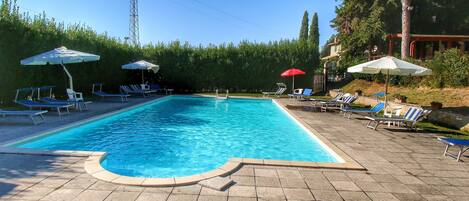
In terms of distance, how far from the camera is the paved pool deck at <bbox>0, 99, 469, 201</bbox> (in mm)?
4090

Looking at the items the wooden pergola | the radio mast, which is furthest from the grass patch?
the radio mast

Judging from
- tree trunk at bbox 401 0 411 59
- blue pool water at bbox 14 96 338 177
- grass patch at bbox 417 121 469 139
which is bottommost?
blue pool water at bbox 14 96 338 177

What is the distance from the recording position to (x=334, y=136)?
27.0ft

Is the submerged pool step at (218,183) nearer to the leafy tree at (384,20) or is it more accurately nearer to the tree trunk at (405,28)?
the tree trunk at (405,28)

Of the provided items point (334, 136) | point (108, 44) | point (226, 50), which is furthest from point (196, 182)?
point (226, 50)

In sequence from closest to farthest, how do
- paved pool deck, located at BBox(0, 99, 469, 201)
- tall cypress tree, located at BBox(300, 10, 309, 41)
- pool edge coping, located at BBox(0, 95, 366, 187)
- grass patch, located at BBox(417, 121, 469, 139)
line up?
paved pool deck, located at BBox(0, 99, 469, 201)
pool edge coping, located at BBox(0, 95, 366, 187)
grass patch, located at BBox(417, 121, 469, 139)
tall cypress tree, located at BBox(300, 10, 309, 41)

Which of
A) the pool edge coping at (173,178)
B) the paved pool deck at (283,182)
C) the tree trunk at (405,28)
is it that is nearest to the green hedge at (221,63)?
the tree trunk at (405,28)

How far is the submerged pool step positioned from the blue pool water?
153cm

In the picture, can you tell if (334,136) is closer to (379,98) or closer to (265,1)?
(379,98)

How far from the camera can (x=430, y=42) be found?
26.8m

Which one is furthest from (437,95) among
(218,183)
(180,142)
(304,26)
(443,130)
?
(304,26)

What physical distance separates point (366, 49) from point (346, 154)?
22620mm

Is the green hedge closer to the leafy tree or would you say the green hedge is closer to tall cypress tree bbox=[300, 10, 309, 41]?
the leafy tree

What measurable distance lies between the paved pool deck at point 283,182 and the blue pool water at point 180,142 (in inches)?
47.2
